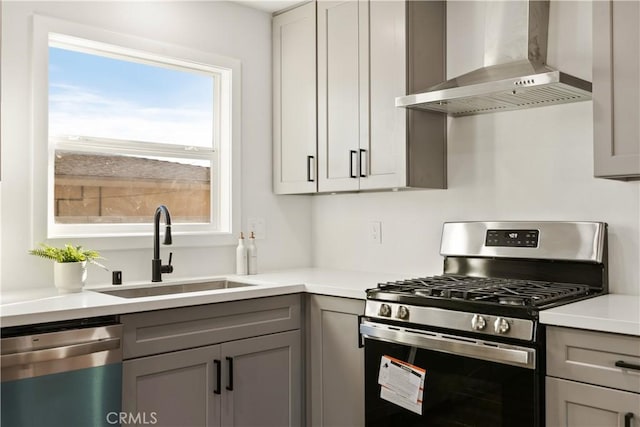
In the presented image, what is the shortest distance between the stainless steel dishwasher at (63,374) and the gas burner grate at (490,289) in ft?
3.43

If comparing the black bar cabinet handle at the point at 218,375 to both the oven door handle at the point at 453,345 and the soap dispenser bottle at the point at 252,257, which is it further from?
the soap dispenser bottle at the point at 252,257

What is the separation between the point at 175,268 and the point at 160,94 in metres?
0.89

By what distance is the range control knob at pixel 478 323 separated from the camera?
6.38 ft

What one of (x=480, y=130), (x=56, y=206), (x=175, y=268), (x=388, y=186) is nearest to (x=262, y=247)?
(x=175, y=268)

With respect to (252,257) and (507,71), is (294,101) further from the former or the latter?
(507,71)

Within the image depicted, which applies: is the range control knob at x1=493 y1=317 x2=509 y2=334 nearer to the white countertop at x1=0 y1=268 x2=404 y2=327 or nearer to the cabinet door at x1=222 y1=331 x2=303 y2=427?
the white countertop at x1=0 y1=268 x2=404 y2=327

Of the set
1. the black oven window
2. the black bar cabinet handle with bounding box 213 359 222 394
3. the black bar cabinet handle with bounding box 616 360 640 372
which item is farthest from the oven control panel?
the black bar cabinet handle with bounding box 213 359 222 394

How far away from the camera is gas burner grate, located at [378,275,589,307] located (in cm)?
195

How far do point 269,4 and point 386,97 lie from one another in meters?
0.96

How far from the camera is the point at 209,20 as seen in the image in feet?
10.0

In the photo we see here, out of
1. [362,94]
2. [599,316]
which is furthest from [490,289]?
[362,94]

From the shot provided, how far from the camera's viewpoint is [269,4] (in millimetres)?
3197

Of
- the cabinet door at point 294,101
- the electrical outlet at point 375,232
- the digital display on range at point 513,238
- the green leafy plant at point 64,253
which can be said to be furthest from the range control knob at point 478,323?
the green leafy plant at point 64,253

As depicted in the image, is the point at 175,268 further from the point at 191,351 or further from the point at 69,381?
the point at 69,381
